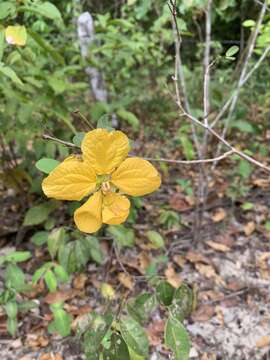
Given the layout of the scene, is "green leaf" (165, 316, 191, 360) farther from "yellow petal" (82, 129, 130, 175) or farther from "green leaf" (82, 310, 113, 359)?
"yellow petal" (82, 129, 130, 175)

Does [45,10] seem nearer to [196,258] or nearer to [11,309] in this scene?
[11,309]

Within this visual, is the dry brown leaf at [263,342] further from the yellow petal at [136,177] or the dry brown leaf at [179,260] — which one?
the yellow petal at [136,177]

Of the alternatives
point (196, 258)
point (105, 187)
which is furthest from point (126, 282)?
point (105, 187)

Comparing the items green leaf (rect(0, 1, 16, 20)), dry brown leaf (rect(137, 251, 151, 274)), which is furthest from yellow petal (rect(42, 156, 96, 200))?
dry brown leaf (rect(137, 251, 151, 274))

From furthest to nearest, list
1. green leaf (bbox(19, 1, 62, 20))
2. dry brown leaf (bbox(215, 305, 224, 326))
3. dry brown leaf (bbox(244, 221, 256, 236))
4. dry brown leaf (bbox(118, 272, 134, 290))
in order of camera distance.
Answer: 1. dry brown leaf (bbox(244, 221, 256, 236))
2. dry brown leaf (bbox(118, 272, 134, 290))
3. dry brown leaf (bbox(215, 305, 224, 326))
4. green leaf (bbox(19, 1, 62, 20))

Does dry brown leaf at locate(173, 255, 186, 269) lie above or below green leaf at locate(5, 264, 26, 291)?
below

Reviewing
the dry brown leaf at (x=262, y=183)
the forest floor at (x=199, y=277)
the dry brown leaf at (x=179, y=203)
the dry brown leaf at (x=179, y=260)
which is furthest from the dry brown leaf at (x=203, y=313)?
the dry brown leaf at (x=262, y=183)

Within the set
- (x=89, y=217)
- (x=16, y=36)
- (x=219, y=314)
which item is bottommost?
(x=219, y=314)
